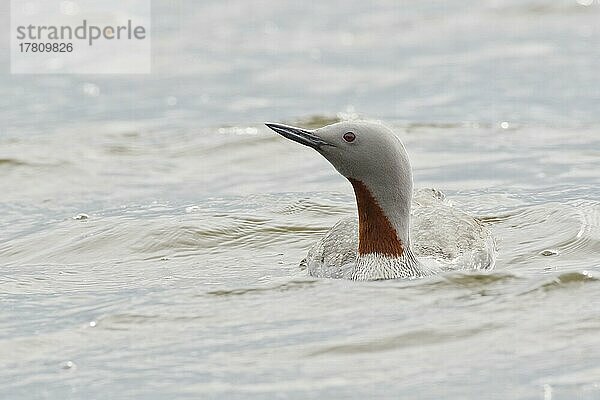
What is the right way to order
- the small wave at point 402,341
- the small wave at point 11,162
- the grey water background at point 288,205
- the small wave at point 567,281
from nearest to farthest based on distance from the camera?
1. the grey water background at point 288,205
2. the small wave at point 402,341
3. the small wave at point 567,281
4. the small wave at point 11,162

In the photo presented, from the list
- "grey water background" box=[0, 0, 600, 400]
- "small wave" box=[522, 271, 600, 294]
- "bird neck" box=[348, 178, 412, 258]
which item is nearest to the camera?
"grey water background" box=[0, 0, 600, 400]

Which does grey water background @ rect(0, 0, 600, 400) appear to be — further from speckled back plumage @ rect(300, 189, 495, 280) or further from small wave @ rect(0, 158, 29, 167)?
speckled back plumage @ rect(300, 189, 495, 280)

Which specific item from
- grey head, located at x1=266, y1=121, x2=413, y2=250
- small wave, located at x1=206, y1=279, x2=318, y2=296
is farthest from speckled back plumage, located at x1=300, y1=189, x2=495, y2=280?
small wave, located at x1=206, y1=279, x2=318, y2=296

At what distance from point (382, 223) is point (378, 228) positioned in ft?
0.15

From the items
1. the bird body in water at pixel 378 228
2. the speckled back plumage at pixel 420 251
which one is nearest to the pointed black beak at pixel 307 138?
the bird body in water at pixel 378 228

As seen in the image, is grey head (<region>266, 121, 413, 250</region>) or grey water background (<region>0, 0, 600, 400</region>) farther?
grey head (<region>266, 121, 413, 250</region>)

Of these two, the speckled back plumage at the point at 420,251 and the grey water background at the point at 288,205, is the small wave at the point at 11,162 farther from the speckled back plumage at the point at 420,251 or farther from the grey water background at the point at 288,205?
the speckled back plumage at the point at 420,251

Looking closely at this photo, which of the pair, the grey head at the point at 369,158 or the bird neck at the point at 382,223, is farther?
the bird neck at the point at 382,223

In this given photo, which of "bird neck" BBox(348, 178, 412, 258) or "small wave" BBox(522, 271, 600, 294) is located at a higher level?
"bird neck" BBox(348, 178, 412, 258)

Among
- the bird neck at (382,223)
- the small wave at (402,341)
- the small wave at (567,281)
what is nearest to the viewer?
the small wave at (402,341)

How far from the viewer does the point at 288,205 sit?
11648 mm

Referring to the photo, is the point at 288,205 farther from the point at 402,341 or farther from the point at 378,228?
the point at 402,341

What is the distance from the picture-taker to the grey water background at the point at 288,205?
7461 millimetres

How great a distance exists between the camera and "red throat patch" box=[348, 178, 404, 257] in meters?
8.78
